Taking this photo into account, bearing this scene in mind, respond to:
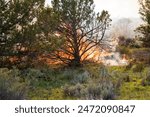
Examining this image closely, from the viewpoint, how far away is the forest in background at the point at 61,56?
38.7 ft

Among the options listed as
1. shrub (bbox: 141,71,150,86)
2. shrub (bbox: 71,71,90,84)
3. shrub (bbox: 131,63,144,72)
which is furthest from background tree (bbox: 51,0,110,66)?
shrub (bbox: 141,71,150,86)

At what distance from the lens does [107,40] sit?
783 inches

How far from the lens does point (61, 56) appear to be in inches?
731

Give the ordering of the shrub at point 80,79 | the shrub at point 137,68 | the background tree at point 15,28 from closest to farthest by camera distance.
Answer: the shrub at point 80,79
the background tree at point 15,28
the shrub at point 137,68

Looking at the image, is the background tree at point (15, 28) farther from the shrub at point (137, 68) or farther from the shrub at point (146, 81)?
the shrub at point (137, 68)

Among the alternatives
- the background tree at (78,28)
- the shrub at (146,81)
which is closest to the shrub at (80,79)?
the shrub at (146,81)

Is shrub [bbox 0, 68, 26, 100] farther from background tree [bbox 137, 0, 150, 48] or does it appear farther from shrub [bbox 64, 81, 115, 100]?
background tree [bbox 137, 0, 150, 48]

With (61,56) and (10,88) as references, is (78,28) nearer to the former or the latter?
(61,56)

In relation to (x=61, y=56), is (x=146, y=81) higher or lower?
lower

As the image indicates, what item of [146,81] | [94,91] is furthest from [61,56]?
[94,91]

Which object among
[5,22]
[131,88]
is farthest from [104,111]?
[5,22]

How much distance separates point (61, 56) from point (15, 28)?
3252mm

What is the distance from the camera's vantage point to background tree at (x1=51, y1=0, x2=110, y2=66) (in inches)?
718

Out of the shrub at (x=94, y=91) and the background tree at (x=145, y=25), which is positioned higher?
the background tree at (x=145, y=25)
